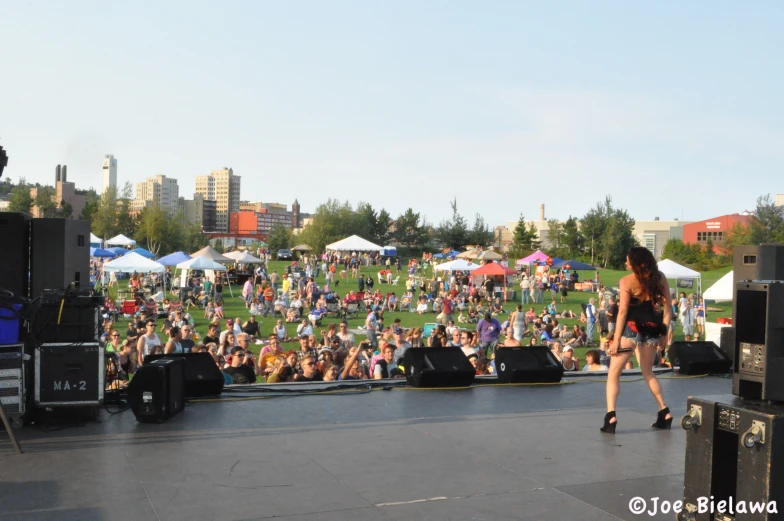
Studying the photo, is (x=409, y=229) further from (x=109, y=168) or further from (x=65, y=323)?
(x=109, y=168)

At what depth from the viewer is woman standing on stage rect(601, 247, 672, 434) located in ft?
20.0

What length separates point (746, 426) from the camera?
350 centimetres

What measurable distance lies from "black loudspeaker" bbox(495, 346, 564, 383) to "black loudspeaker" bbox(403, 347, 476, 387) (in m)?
0.46

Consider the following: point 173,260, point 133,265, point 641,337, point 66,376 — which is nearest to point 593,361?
point 641,337

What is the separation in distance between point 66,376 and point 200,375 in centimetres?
155

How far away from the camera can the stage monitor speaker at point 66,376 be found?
6180 mm

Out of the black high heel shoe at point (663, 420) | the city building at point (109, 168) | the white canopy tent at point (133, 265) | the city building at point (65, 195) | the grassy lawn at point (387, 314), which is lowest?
the grassy lawn at point (387, 314)

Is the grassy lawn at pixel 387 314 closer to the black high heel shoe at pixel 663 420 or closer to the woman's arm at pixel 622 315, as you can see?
the black high heel shoe at pixel 663 420

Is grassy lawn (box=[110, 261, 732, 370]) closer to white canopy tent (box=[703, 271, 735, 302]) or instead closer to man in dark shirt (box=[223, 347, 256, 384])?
white canopy tent (box=[703, 271, 735, 302])

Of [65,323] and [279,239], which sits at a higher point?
[279,239]

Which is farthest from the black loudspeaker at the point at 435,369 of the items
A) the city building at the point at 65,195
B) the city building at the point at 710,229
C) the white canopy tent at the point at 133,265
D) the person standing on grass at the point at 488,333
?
the city building at the point at 65,195

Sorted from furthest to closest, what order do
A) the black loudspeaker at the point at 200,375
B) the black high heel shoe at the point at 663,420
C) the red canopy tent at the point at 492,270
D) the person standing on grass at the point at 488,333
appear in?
the red canopy tent at the point at 492,270 → the person standing on grass at the point at 488,333 → the black loudspeaker at the point at 200,375 → the black high heel shoe at the point at 663,420

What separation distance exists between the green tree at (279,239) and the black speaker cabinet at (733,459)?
86905 mm

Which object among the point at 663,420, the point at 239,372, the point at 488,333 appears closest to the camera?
the point at 663,420
